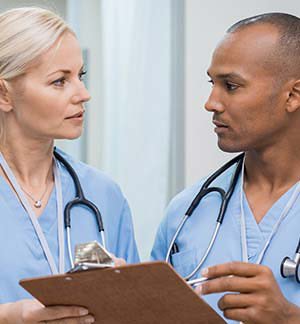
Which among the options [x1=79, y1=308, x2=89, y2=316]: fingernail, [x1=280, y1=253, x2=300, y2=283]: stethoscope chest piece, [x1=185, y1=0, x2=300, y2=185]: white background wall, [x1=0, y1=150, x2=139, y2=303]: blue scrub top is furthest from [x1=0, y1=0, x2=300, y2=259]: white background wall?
[x1=79, y1=308, x2=89, y2=316]: fingernail

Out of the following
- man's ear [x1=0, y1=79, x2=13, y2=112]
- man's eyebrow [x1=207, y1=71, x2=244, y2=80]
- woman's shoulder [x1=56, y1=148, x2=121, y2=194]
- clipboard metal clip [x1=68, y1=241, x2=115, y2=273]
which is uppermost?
man's eyebrow [x1=207, y1=71, x2=244, y2=80]

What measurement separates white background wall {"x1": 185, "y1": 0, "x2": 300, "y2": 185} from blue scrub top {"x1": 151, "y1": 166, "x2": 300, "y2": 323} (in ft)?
2.14

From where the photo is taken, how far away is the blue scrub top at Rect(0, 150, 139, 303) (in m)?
1.62

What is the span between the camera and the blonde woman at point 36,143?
1651 mm

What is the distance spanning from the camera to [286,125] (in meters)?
1.75

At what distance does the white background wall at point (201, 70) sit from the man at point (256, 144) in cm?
→ 71

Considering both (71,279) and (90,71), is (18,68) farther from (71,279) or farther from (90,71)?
(90,71)

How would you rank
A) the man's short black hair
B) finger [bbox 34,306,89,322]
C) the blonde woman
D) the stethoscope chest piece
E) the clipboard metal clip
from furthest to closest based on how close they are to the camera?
the man's short black hair, the blonde woman, the stethoscope chest piece, finger [bbox 34,306,89,322], the clipboard metal clip

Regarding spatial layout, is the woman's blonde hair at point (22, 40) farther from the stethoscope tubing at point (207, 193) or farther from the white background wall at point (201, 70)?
the white background wall at point (201, 70)

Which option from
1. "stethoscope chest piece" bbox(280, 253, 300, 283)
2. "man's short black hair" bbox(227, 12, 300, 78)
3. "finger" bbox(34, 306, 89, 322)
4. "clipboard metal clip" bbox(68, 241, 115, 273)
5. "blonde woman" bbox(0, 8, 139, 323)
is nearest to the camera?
"clipboard metal clip" bbox(68, 241, 115, 273)

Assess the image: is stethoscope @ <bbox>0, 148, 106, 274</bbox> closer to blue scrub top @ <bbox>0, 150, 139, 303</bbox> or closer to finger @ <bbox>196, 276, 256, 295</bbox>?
blue scrub top @ <bbox>0, 150, 139, 303</bbox>

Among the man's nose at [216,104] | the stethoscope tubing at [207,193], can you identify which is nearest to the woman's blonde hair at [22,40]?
the man's nose at [216,104]

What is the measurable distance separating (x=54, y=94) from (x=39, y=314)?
49cm

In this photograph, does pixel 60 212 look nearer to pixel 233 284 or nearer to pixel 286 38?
pixel 233 284
